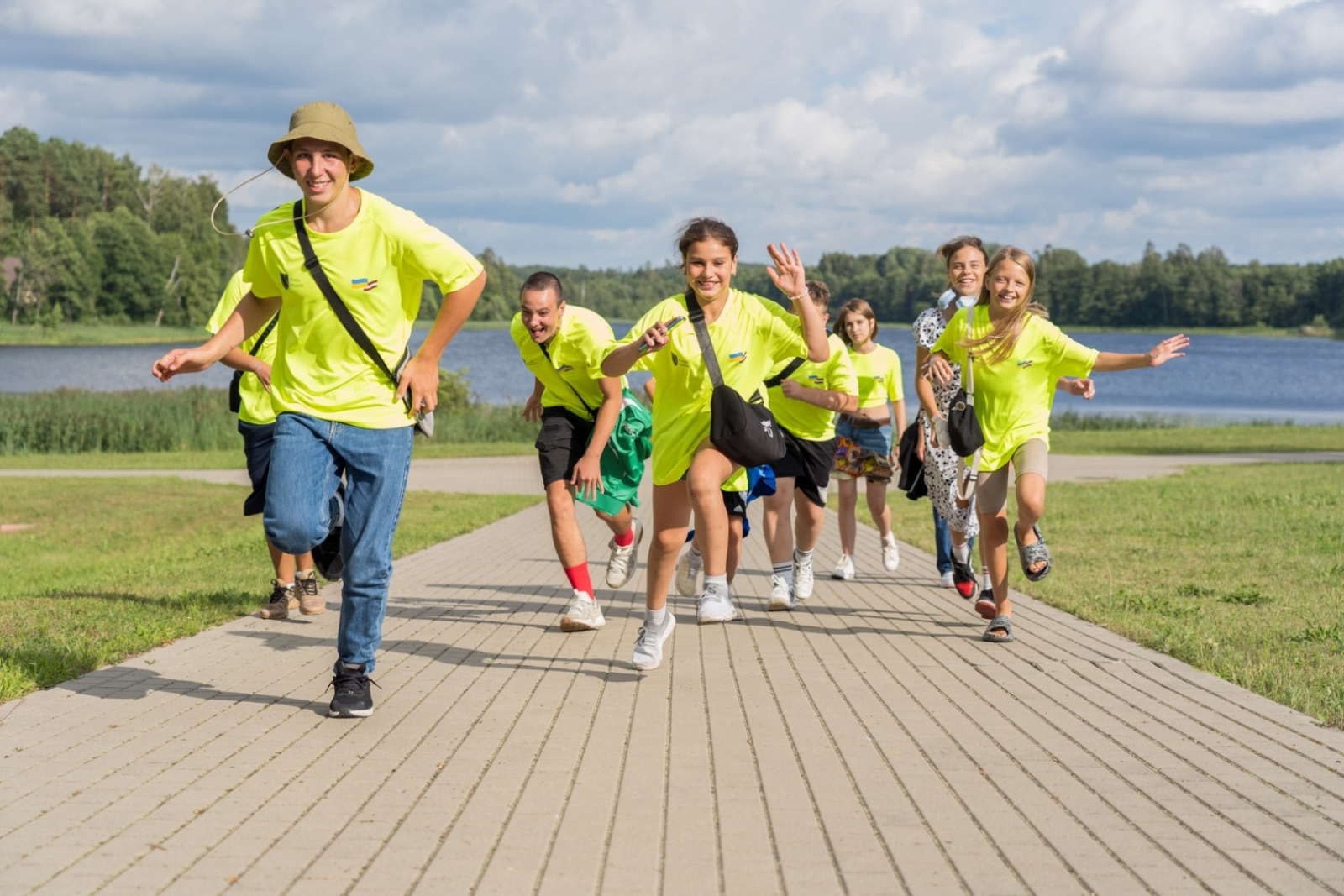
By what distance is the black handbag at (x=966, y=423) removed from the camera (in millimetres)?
7246

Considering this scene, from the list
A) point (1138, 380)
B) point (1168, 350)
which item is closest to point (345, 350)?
point (1168, 350)

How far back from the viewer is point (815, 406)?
8.73 meters

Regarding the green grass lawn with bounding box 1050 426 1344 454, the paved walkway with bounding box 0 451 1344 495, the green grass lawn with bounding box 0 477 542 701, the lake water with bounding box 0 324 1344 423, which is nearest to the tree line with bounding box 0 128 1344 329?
the lake water with bounding box 0 324 1344 423

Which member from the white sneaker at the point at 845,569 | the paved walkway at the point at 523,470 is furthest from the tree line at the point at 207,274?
the white sneaker at the point at 845,569

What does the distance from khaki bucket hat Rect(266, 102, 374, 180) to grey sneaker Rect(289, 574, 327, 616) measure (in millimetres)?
3472

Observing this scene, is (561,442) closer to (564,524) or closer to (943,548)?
(564,524)

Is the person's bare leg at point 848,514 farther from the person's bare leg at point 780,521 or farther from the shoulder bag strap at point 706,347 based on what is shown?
the shoulder bag strap at point 706,347

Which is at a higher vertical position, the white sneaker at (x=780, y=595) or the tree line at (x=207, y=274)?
the tree line at (x=207, y=274)

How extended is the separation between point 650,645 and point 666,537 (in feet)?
1.70

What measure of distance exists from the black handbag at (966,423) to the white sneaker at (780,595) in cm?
175

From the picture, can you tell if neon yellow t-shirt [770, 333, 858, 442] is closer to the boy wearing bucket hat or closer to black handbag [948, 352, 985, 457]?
black handbag [948, 352, 985, 457]

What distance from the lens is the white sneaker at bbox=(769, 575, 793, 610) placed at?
8.56 m

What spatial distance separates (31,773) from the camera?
459 centimetres

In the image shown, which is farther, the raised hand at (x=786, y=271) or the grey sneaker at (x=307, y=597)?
the grey sneaker at (x=307, y=597)
